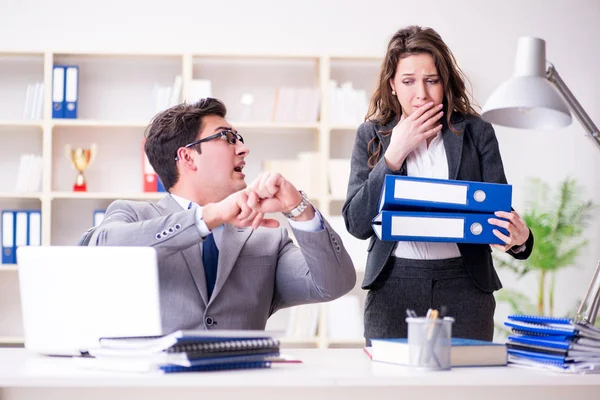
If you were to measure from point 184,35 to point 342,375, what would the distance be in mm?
3731

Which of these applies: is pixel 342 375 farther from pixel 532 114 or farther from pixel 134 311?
pixel 532 114

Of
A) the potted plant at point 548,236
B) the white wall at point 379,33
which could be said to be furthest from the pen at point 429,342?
the white wall at point 379,33

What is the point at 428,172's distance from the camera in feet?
7.09

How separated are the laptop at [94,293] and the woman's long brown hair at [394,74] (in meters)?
0.87

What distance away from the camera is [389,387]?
1.33 m

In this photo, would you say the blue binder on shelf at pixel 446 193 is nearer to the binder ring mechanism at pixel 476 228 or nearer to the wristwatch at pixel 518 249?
the binder ring mechanism at pixel 476 228

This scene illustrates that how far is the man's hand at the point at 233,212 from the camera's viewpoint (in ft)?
5.82

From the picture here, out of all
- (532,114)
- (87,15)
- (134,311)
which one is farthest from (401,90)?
(87,15)

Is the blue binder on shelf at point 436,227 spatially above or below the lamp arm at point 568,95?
below

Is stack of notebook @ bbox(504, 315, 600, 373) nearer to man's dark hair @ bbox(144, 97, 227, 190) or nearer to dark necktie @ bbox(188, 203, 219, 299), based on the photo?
dark necktie @ bbox(188, 203, 219, 299)

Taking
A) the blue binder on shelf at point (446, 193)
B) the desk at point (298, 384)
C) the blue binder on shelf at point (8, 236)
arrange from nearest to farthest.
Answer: the desk at point (298, 384)
the blue binder on shelf at point (446, 193)
the blue binder on shelf at point (8, 236)

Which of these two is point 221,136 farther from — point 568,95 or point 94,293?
point 568,95

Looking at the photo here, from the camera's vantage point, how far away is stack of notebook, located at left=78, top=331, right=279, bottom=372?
4.36 feet

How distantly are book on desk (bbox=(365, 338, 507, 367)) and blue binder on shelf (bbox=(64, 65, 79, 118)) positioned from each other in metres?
3.32
